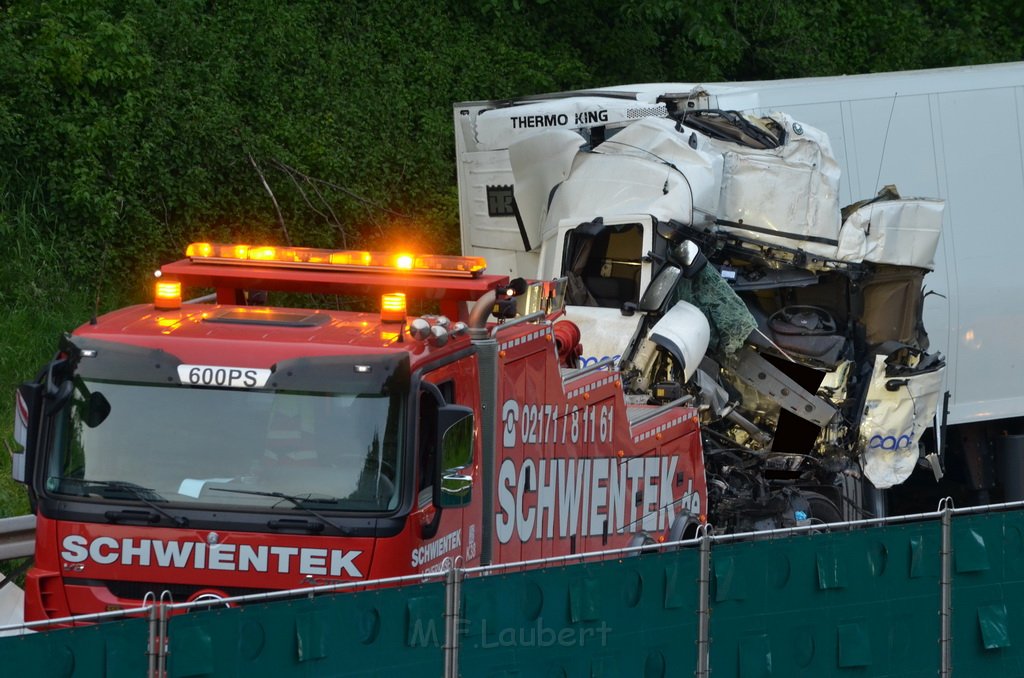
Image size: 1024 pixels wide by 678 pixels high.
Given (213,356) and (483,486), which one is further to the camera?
(483,486)

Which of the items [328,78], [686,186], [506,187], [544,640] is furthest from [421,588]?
[328,78]

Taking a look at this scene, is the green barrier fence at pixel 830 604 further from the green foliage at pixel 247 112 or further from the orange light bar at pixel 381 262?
the green foliage at pixel 247 112

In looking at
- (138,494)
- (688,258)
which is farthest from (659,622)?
(688,258)

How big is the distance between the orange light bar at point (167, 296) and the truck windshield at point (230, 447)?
0.92 meters

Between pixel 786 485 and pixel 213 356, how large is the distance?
23.4 ft

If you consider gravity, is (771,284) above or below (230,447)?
above

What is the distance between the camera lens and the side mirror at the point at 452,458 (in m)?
7.54

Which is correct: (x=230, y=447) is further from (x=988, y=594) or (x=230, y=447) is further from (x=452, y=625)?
(x=988, y=594)

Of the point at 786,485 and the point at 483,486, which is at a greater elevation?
the point at 483,486

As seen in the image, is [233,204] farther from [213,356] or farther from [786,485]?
[213,356]

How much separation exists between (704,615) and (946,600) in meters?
1.52

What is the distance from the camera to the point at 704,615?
24.3 ft

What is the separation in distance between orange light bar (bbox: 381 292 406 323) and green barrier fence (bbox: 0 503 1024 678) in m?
1.36

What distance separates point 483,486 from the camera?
27.8ft
